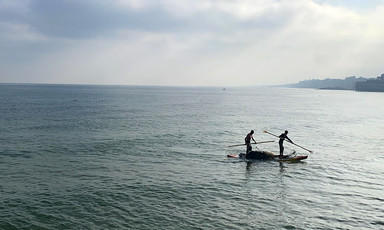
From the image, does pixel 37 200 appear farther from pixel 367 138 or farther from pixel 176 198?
pixel 367 138

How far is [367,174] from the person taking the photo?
28.8 m

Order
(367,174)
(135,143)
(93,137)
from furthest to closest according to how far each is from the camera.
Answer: (93,137)
(135,143)
(367,174)

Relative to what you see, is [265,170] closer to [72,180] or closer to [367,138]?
[72,180]

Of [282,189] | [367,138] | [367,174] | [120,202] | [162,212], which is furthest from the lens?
[367,138]

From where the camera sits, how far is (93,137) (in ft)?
154

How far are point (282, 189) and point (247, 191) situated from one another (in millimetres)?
2782

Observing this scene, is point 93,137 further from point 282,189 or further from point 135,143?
point 282,189

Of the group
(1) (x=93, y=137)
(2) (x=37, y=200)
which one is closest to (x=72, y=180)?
(2) (x=37, y=200)

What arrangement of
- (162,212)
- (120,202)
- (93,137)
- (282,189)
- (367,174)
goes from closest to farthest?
1. (162,212)
2. (120,202)
3. (282,189)
4. (367,174)
5. (93,137)

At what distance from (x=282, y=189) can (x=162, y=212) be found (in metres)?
9.84

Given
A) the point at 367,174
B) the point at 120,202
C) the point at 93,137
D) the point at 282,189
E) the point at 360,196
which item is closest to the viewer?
the point at 120,202

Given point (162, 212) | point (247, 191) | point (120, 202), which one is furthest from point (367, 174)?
point (120, 202)

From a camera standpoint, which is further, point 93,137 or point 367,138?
point 367,138

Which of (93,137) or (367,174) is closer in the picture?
(367,174)
